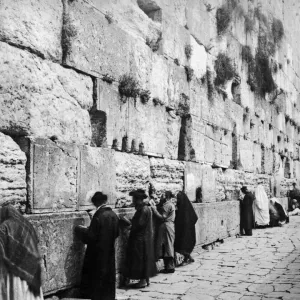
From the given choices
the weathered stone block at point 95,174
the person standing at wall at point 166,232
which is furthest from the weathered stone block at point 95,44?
the person standing at wall at point 166,232

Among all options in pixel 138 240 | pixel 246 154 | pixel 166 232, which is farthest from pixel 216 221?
pixel 138 240

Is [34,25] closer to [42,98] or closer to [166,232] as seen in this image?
[42,98]

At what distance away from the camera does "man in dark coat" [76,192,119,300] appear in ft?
16.7

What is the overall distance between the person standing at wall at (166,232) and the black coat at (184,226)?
32cm

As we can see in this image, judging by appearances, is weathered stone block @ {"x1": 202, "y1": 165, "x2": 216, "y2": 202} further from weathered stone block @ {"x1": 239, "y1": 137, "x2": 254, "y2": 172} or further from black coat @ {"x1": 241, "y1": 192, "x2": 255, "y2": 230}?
weathered stone block @ {"x1": 239, "y1": 137, "x2": 254, "y2": 172}

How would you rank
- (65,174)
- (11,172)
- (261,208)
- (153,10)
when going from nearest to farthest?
(11,172) → (65,174) → (153,10) → (261,208)

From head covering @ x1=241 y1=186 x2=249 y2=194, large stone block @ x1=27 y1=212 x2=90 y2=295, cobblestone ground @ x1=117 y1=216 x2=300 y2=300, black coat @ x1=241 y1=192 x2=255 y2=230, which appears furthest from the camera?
head covering @ x1=241 y1=186 x2=249 y2=194

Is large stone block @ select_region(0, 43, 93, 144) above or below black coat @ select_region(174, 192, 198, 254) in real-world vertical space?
above

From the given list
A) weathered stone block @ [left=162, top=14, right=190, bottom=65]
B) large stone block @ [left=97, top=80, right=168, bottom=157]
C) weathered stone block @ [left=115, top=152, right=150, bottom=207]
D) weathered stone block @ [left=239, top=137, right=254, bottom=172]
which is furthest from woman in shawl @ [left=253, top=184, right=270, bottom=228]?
weathered stone block @ [left=115, top=152, right=150, bottom=207]

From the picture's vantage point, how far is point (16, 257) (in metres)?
3.53

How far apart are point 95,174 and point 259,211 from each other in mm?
7612

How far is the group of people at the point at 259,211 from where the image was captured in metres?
11.1

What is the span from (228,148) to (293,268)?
4.23 meters

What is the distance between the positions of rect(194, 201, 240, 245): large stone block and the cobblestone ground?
0.30m
